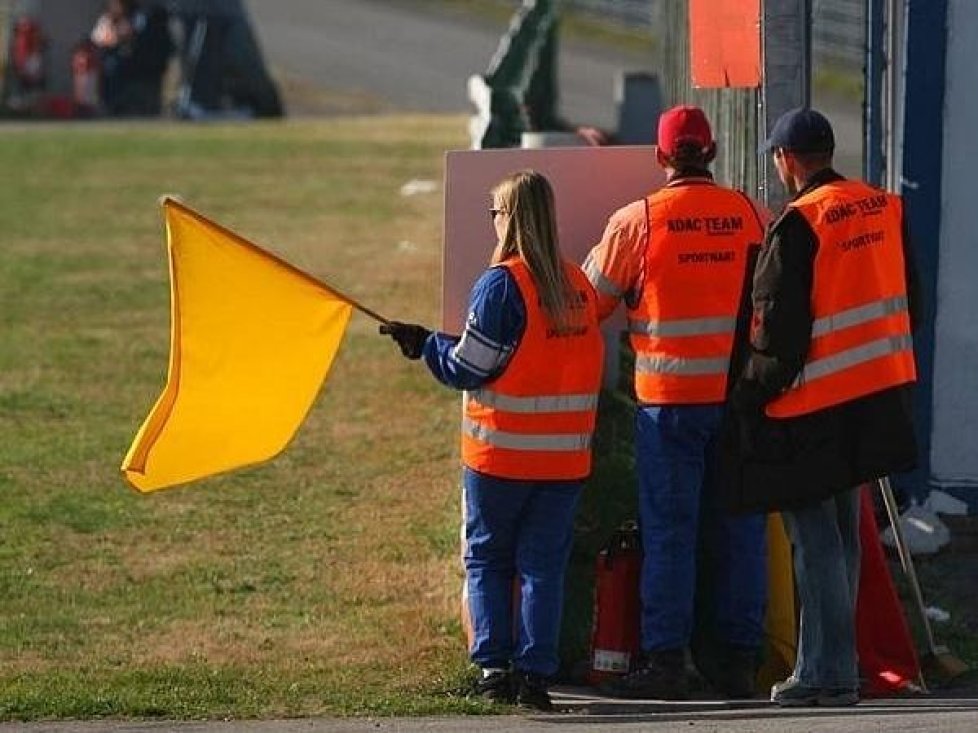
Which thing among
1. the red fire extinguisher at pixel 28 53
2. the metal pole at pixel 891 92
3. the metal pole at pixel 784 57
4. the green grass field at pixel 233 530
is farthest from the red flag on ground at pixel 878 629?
the red fire extinguisher at pixel 28 53

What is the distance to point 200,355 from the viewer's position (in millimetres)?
8852

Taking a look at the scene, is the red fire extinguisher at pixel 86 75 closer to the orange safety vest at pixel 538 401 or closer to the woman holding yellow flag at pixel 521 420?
the woman holding yellow flag at pixel 521 420

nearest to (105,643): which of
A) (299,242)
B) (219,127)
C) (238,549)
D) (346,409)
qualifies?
(238,549)

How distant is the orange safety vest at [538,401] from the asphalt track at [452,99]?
0.83 m

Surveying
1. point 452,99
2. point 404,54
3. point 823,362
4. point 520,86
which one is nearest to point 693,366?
point 823,362

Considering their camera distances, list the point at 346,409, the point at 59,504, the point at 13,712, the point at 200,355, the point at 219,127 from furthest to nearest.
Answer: the point at 219,127 → the point at 346,409 → the point at 59,504 → the point at 200,355 → the point at 13,712

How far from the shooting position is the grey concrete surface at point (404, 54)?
3788 cm

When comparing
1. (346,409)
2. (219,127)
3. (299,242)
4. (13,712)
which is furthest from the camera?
(219,127)

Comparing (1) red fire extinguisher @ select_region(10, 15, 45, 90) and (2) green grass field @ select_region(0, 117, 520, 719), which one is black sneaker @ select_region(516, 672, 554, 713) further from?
(1) red fire extinguisher @ select_region(10, 15, 45, 90)

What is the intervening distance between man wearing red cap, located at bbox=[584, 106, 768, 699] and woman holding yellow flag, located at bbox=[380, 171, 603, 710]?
0.67ft

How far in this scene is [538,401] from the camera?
8375 mm

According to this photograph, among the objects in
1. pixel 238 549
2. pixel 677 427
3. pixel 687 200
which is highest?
pixel 687 200

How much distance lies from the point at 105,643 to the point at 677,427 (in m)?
2.32

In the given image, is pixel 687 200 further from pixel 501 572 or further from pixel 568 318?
pixel 501 572
